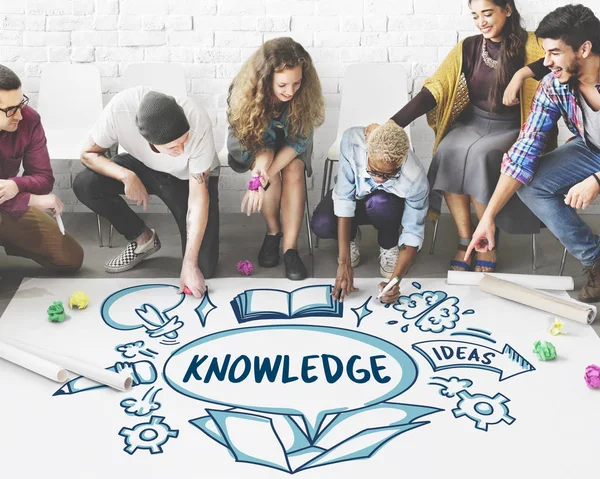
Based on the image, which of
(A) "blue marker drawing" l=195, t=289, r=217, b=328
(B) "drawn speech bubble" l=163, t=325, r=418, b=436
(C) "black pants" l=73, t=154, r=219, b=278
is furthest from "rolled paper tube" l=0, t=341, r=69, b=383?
(C) "black pants" l=73, t=154, r=219, b=278

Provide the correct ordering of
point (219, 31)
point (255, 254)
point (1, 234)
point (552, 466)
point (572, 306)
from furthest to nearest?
point (219, 31), point (255, 254), point (1, 234), point (572, 306), point (552, 466)

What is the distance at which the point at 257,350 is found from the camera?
295 centimetres

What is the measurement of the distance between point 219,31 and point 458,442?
269 centimetres

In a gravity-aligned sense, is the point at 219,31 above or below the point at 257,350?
above

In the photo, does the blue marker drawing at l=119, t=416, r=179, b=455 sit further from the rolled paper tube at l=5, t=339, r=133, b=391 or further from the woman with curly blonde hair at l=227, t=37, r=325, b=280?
the woman with curly blonde hair at l=227, t=37, r=325, b=280

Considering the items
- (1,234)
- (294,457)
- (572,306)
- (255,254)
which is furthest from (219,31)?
(294,457)

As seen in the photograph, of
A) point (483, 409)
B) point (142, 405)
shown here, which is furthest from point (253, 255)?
point (483, 409)

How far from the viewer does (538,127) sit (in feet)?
11.0

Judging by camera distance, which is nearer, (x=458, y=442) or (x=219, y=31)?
(x=458, y=442)

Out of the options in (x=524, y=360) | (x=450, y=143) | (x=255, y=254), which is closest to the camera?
(x=524, y=360)

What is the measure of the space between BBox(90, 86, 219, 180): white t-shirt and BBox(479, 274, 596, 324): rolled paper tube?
1.33 meters

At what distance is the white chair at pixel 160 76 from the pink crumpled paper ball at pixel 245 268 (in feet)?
3.65

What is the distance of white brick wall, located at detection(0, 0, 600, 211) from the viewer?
4.21 metres

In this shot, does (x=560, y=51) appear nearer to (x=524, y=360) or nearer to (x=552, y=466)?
(x=524, y=360)
